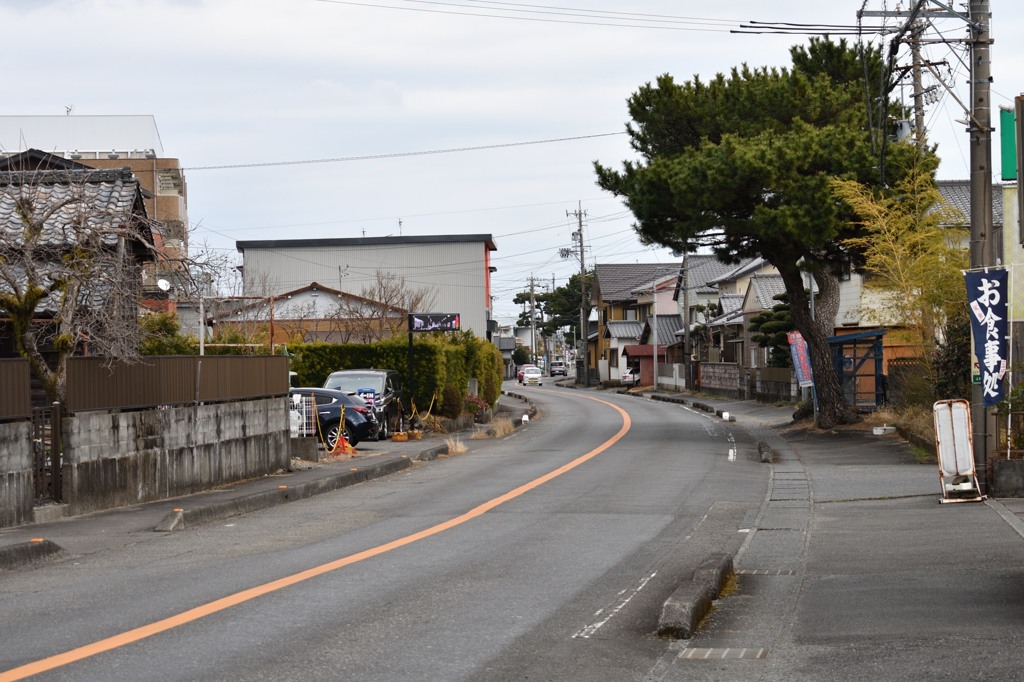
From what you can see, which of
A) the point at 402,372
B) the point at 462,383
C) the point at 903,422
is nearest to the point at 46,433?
the point at 903,422

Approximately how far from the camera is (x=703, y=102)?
3052cm

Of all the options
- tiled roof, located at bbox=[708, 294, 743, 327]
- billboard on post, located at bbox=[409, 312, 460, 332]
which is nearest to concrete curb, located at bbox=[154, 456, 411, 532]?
billboard on post, located at bbox=[409, 312, 460, 332]

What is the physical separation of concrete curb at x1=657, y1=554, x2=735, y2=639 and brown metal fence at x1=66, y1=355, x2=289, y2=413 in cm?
854

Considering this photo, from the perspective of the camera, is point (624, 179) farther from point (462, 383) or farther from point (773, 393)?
point (773, 393)

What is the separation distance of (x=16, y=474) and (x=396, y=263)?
231 feet

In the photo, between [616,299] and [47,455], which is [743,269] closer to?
[616,299]

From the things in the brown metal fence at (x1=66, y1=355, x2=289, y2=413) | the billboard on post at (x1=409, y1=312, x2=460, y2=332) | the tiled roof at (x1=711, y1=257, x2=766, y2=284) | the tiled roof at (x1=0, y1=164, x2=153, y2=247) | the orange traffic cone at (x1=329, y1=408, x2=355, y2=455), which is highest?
the tiled roof at (x1=711, y1=257, x2=766, y2=284)

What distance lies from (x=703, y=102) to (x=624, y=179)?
2.99 metres

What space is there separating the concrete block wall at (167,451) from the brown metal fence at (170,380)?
18 centimetres

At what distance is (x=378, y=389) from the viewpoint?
102 ft

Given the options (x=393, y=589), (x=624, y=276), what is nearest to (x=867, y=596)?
(x=393, y=589)

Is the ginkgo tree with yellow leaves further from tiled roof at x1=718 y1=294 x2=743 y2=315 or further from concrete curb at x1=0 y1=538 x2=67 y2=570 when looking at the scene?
tiled roof at x1=718 y1=294 x2=743 y2=315

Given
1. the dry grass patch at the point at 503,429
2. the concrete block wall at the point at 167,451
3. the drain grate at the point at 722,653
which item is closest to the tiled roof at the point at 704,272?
the dry grass patch at the point at 503,429

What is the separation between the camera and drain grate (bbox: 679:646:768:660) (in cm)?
691
